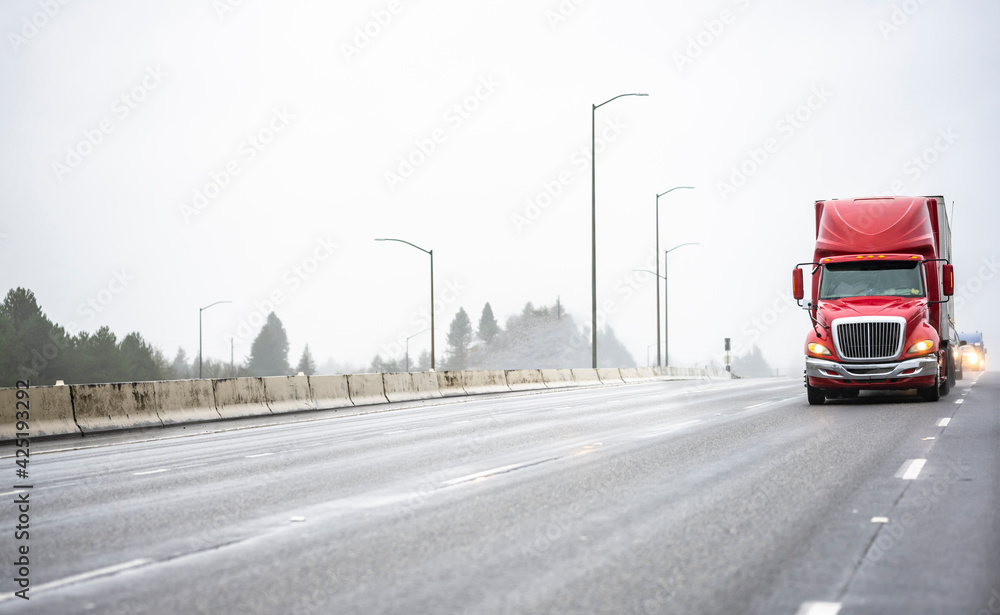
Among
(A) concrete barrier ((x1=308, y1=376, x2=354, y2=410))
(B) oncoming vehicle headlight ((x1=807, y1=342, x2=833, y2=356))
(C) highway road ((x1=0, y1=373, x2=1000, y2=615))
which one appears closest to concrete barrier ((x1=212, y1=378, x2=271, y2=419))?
(A) concrete barrier ((x1=308, y1=376, x2=354, y2=410))

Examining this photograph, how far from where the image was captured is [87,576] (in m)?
5.92

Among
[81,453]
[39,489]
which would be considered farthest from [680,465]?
[81,453]

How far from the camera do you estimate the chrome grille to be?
20.2 metres

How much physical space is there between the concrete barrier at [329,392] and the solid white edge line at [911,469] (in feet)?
51.0

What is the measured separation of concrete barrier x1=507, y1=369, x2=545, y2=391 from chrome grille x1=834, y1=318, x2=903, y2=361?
14725 millimetres

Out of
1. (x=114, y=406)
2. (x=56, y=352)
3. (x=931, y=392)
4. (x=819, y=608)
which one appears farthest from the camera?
(x=56, y=352)

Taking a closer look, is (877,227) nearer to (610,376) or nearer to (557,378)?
(557,378)

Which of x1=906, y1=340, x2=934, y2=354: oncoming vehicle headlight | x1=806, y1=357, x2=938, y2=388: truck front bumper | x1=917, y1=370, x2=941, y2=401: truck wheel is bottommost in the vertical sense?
x1=917, y1=370, x2=941, y2=401: truck wheel

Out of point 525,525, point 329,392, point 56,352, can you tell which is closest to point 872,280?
point 329,392

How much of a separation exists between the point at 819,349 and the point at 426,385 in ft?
41.2

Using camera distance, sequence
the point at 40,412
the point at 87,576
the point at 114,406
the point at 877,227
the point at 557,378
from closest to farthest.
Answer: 1. the point at 87,576
2. the point at 40,412
3. the point at 114,406
4. the point at 877,227
5. the point at 557,378

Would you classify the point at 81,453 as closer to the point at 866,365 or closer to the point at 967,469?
the point at 967,469

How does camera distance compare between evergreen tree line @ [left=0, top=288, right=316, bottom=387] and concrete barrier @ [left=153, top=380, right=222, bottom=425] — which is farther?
evergreen tree line @ [left=0, top=288, right=316, bottom=387]

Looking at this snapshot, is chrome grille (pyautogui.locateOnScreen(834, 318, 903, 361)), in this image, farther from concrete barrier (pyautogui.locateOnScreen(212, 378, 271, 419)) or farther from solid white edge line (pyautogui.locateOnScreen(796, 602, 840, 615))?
solid white edge line (pyautogui.locateOnScreen(796, 602, 840, 615))
